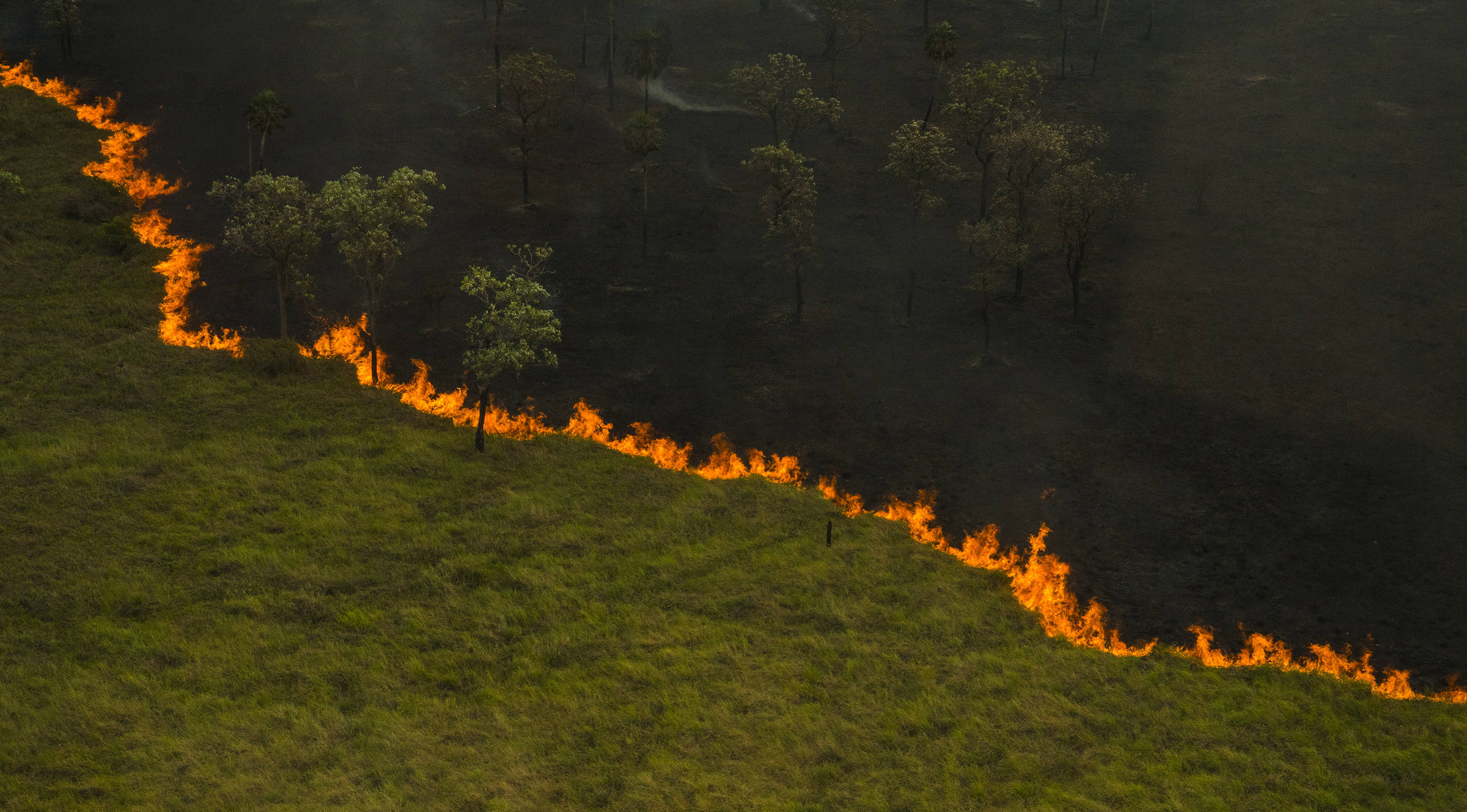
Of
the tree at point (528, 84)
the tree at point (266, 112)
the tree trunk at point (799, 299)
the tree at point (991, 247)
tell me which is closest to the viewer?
the tree at point (991, 247)

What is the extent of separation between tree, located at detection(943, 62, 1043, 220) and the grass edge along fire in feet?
90.5

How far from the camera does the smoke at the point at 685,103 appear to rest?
98062mm

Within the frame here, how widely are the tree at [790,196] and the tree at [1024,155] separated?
12.8 m

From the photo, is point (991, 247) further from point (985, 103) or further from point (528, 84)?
point (528, 84)

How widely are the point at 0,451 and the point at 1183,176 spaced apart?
83919 mm

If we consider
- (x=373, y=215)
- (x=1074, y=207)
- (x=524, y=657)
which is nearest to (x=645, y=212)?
(x=373, y=215)

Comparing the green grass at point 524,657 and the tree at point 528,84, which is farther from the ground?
the tree at point 528,84

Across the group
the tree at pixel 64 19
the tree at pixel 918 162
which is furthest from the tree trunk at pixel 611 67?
the tree at pixel 64 19

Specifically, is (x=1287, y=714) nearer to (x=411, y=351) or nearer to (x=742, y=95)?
(x=411, y=351)

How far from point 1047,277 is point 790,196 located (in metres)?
20.2

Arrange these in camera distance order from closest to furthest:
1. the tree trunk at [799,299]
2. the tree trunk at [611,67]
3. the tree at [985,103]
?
the tree trunk at [799,299] < the tree at [985,103] < the tree trunk at [611,67]

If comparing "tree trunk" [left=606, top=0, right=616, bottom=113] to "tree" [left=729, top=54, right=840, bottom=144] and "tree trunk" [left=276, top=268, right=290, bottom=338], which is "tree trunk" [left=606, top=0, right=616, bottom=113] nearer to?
"tree" [left=729, top=54, right=840, bottom=144]

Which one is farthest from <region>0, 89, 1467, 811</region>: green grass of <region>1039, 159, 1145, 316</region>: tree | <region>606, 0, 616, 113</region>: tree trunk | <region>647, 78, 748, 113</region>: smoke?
<region>647, 78, 748, 113</region>: smoke

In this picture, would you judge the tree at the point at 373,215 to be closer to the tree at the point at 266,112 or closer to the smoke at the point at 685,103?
the tree at the point at 266,112
